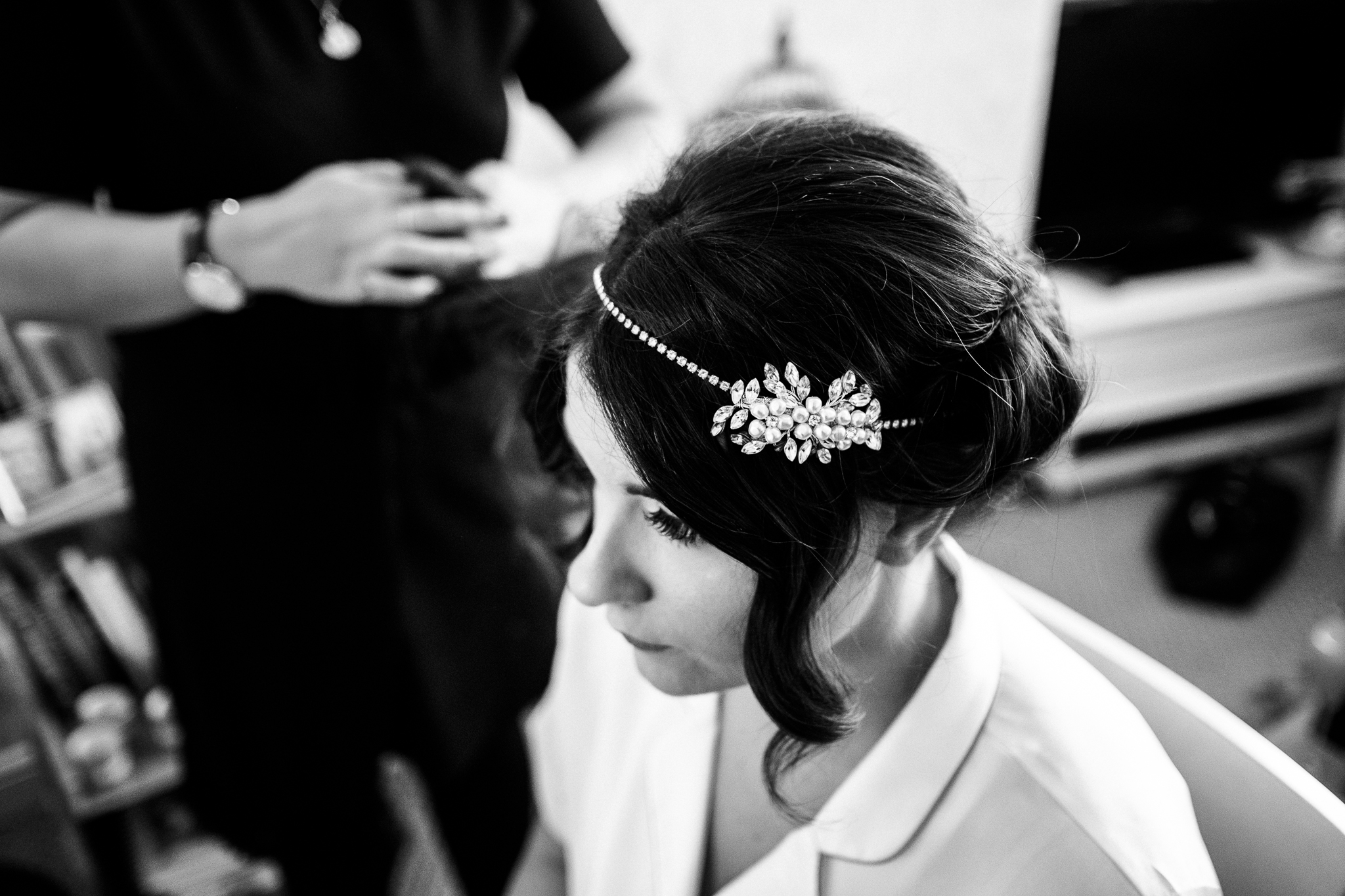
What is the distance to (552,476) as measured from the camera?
0.80 m

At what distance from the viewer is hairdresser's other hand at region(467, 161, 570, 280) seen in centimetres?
79

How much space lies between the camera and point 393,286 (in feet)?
2.38

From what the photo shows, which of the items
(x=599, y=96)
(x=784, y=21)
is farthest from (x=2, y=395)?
(x=784, y=21)

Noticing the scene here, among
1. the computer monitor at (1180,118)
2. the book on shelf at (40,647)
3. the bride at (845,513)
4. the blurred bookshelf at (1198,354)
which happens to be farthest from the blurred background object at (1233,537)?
the book on shelf at (40,647)

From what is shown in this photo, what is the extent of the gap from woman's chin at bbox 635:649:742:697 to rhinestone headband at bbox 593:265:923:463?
0.23 metres

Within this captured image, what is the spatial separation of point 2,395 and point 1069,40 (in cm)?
244

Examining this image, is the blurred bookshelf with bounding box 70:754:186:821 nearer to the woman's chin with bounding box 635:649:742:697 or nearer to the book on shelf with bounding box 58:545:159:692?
the book on shelf with bounding box 58:545:159:692

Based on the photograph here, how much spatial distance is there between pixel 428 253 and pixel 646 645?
37 centimetres

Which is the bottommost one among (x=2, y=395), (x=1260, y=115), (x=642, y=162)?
(x=1260, y=115)

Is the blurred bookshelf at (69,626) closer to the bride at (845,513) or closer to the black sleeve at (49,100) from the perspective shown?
the black sleeve at (49,100)

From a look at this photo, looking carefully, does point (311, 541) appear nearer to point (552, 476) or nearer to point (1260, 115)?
point (552, 476)

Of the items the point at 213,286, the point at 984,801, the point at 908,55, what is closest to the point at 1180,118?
the point at 908,55

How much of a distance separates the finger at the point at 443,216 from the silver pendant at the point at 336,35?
19 centimetres

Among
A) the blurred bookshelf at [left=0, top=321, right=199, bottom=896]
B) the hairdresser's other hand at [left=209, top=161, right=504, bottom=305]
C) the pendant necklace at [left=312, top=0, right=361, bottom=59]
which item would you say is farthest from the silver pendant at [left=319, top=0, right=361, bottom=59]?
the blurred bookshelf at [left=0, top=321, right=199, bottom=896]
